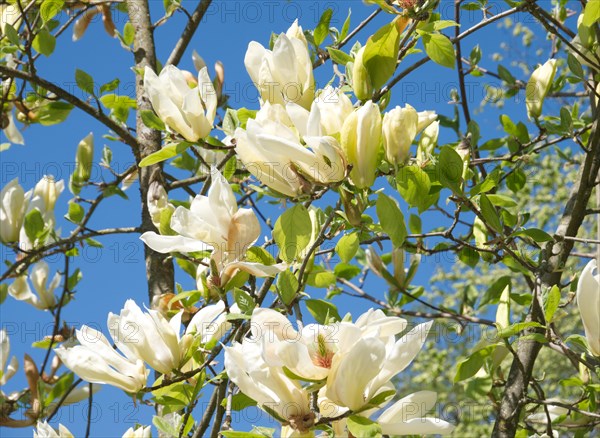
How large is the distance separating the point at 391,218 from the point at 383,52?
23cm

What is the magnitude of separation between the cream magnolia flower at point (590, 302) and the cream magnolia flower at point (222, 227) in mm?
435

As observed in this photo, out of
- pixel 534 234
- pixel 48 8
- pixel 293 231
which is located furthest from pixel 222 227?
pixel 48 8

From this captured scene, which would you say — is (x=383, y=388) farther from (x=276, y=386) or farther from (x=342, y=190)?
(x=342, y=190)

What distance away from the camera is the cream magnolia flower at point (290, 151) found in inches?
36.6

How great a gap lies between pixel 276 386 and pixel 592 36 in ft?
3.97

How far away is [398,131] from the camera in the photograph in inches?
39.7

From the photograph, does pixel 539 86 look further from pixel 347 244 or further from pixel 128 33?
pixel 128 33

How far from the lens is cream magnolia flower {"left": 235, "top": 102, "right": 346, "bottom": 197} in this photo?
0.93 m

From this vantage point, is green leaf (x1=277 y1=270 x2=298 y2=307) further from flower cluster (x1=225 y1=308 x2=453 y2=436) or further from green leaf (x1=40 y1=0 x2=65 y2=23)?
green leaf (x1=40 y1=0 x2=65 y2=23)

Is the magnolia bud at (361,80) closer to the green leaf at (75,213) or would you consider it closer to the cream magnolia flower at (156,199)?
the cream magnolia flower at (156,199)

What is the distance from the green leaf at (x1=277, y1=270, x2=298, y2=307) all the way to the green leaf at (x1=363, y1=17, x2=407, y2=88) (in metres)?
0.29

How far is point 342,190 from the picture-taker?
1021 millimetres

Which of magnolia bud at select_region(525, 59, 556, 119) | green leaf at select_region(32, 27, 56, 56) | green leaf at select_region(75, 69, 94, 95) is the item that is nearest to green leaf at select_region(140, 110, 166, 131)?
green leaf at select_region(75, 69, 94, 95)

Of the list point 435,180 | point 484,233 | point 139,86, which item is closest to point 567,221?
point 484,233
